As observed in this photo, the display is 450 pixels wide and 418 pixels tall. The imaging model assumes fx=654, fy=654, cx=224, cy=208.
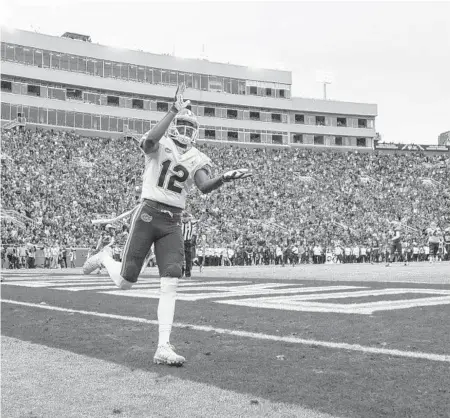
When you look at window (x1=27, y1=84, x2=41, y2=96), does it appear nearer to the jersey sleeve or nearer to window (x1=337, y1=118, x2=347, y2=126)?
window (x1=337, y1=118, x2=347, y2=126)

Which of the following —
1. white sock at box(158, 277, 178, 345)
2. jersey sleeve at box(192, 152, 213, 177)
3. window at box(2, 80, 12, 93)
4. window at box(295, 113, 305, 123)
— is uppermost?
window at box(295, 113, 305, 123)

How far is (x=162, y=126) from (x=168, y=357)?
6.06ft

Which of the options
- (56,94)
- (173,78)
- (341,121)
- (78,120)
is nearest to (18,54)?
(56,94)

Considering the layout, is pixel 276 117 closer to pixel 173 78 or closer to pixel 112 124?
pixel 173 78

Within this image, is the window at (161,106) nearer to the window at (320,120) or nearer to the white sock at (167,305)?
the window at (320,120)

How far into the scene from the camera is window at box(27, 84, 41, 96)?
51.0 meters

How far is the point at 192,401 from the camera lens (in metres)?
3.82

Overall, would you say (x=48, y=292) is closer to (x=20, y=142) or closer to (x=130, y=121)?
(x=20, y=142)

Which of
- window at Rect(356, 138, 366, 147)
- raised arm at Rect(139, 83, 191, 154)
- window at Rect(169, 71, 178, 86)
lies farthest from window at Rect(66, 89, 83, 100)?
raised arm at Rect(139, 83, 191, 154)

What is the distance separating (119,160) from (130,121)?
42.7 feet

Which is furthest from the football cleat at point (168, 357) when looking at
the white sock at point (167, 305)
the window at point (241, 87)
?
the window at point (241, 87)

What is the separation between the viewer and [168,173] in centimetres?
572

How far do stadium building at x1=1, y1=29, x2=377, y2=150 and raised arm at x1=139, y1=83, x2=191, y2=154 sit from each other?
4397 cm

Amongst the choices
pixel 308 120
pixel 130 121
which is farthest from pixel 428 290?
pixel 308 120
